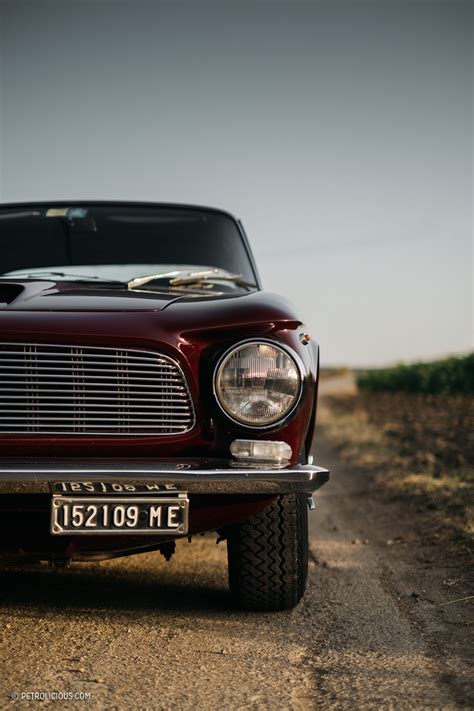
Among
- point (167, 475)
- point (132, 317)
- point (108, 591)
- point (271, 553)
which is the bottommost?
point (108, 591)

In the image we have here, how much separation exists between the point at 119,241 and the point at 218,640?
2.31 meters

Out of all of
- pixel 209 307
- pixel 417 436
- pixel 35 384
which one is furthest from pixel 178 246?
pixel 417 436

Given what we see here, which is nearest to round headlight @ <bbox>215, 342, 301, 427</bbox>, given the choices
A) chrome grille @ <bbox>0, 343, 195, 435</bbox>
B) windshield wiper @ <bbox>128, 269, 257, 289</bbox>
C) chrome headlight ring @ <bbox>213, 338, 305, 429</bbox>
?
Answer: chrome headlight ring @ <bbox>213, 338, 305, 429</bbox>

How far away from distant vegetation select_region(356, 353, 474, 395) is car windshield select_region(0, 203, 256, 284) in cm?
1540

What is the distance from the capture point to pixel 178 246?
13.8ft

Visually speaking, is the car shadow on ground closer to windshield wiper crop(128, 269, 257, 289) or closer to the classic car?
the classic car

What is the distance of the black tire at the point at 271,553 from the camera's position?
2793 millimetres

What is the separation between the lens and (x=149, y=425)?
2.57 m

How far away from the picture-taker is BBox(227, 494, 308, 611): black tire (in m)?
2.79

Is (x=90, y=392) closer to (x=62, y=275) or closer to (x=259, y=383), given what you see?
(x=259, y=383)

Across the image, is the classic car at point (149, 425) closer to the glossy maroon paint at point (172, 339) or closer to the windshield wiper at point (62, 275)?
the glossy maroon paint at point (172, 339)

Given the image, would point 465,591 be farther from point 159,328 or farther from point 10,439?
point 10,439

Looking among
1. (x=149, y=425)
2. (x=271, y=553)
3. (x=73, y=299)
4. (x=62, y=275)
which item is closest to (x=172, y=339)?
(x=149, y=425)

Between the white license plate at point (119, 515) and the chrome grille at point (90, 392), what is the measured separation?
0.24 meters
